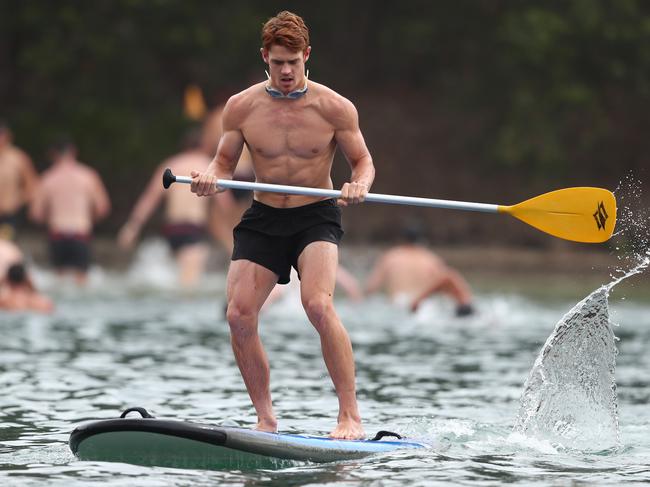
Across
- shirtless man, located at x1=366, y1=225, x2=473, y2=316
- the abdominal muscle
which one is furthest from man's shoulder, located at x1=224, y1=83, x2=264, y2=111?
shirtless man, located at x1=366, y1=225, x2=473, y2=316

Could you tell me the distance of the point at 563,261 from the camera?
23391 millimetres

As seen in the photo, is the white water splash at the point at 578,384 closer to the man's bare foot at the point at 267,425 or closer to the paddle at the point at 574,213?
the paddle at the point at 574,213

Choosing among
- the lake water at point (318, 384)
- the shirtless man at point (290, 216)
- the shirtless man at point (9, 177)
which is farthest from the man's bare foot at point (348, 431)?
the shirtless man at point (9, 177)

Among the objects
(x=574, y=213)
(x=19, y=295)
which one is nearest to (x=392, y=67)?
(x=19, y=295)

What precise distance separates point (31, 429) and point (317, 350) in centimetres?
478

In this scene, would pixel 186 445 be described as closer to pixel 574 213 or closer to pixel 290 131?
pixel 290 131

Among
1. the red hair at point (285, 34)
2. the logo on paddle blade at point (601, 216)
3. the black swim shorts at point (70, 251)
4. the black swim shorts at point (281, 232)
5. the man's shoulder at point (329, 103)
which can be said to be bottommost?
the black swim shorts at point (281, 232)

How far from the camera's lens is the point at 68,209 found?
1862cm

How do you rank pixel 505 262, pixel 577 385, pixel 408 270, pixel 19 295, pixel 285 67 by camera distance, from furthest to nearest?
1. pixel 505 262
2. pixel 408 270
3. pixel 19 295
4. pixel 577 385
5. pixel 285 67

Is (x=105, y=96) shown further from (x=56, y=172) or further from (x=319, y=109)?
(x=319, y=109)

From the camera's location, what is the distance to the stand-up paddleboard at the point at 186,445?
23.8ft

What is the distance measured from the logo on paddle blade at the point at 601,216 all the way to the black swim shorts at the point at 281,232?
144 centimetres

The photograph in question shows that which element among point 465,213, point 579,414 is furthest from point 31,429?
point 465,213

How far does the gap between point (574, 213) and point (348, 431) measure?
1734 mm
